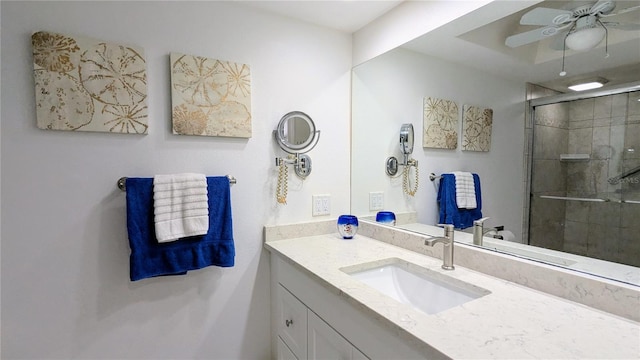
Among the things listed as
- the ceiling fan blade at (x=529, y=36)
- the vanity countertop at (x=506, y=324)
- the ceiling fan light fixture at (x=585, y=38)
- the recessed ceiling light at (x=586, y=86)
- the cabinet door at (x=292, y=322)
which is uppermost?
the ceiling fan blade at (x=529, y=36)

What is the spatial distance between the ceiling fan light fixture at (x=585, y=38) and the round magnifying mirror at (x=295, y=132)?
1.10 metres

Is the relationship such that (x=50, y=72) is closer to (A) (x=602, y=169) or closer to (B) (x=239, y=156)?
(B) (x=239, y=156)

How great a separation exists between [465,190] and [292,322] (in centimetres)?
98

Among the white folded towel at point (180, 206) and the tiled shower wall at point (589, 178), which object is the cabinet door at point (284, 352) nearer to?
the white folded towel at point (180, 206)

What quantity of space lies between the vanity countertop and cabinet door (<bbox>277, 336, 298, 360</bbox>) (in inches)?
19.4

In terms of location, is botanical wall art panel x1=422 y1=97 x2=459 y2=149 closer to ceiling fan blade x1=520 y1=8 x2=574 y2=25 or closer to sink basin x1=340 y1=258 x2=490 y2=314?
ceiling fan blade x1=520 y1=8 x2=574 y2=25

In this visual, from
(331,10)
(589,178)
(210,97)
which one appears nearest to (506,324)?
(589,178)

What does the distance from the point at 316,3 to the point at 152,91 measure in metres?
0.87

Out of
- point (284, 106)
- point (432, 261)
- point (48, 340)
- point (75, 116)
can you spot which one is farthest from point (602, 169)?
point (48, 340)

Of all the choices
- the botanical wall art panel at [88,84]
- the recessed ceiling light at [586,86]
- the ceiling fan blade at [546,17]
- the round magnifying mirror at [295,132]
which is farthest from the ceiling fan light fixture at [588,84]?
Answer: the botanical wall art panel at [88,84]

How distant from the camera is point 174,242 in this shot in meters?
1.23

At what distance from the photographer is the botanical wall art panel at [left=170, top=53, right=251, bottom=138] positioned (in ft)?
4.21

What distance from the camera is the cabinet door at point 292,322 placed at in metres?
1.21

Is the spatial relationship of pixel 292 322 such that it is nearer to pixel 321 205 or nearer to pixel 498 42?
pixel 321 205
